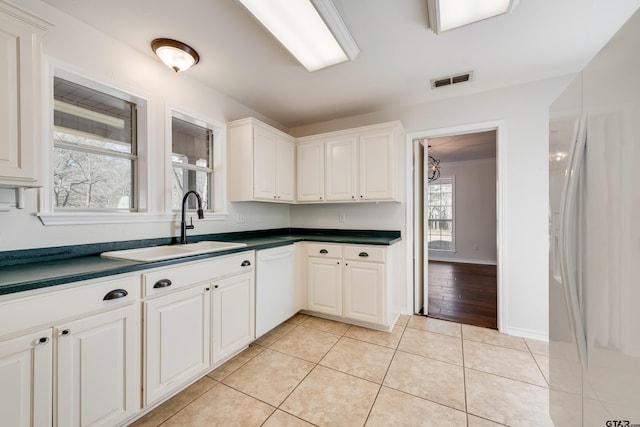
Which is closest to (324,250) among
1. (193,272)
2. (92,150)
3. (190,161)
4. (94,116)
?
(193,272)

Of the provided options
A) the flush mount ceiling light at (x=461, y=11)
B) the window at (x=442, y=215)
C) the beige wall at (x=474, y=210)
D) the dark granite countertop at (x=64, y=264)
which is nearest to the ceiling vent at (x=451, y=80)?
the flush mount ceiling light at (x=461, y=11)

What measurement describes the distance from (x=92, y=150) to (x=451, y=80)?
310cm

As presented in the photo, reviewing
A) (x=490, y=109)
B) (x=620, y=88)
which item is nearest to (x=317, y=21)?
(x=620, y=88)

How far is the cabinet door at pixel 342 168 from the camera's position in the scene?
114 inches

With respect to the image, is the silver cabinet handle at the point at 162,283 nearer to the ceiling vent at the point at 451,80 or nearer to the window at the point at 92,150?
the window at the point at 92,150

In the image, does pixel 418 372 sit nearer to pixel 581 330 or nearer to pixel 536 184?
pixel 581 330

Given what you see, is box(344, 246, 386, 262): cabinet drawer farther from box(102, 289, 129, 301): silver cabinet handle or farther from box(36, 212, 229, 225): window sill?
box(102, 289, 129, 301): silver cabinet handle

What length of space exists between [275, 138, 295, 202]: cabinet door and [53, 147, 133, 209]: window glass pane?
1.44 metres

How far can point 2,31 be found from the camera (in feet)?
3.73

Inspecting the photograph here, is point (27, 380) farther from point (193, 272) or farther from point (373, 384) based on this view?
point (373, 384)

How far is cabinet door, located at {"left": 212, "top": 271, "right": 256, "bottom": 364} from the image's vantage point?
1.86 metres

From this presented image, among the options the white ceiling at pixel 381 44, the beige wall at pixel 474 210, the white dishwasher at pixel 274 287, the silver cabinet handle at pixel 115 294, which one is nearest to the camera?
the silver cabinet handle at pixel 115 294

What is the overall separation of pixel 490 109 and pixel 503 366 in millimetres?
2395

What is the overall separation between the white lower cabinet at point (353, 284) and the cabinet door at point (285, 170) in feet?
2.41
